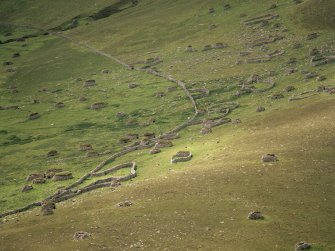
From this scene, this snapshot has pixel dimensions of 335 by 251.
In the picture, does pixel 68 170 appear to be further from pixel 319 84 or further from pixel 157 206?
pixel 319 84

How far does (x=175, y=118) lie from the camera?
9269 cm

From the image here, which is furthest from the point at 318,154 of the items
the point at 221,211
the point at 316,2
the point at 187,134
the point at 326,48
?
the point at 316,2

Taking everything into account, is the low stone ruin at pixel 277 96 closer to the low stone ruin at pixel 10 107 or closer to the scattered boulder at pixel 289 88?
the scattered boulder at pixel 289 88

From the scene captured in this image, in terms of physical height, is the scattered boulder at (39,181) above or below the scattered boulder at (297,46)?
above

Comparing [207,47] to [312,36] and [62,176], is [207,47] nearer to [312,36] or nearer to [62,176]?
[312,36]

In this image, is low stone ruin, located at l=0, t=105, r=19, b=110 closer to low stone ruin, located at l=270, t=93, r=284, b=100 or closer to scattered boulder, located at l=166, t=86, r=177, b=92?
scattered boulder, located at l=166, t=86, r=177, b=92

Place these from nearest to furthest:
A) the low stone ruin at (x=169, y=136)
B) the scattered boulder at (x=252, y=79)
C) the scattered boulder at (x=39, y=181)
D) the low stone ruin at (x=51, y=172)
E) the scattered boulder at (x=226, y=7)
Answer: the scattered boulder at (x=39, y=181) < the low stone ruin at (x=51, y=172) < the low stone ruin at (x=169, y=136) < the scattered boulder at (x=252, y=79) < the scattered boulder at (x=226, y=7)

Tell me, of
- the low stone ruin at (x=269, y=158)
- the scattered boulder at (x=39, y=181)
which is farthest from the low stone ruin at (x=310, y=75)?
the scattered boulder at (x=39, y=181)

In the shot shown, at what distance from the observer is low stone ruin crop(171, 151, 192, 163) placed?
215ft

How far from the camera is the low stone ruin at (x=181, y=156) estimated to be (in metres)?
65.5

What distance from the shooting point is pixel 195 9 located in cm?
15900

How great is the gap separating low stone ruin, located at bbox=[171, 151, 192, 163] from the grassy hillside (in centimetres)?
95

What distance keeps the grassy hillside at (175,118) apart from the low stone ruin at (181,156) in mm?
954

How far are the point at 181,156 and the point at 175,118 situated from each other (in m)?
26.4
